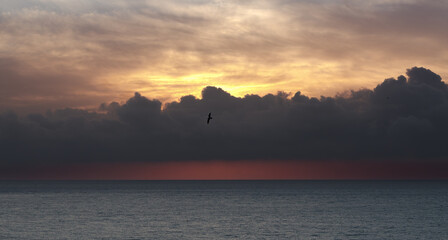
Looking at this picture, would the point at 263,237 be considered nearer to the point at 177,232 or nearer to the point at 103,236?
the point at 177,232

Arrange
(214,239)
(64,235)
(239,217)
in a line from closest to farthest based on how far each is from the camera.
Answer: (214,239)
(64,235)
(239,217)

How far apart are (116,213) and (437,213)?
82.3m

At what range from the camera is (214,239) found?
8238 centimetres

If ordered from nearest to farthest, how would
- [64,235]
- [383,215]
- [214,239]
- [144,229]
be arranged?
[214,239]
[64,235]
[144,229]
[383,215]

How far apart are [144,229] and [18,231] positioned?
891 inches

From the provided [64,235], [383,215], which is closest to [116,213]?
[64,235]

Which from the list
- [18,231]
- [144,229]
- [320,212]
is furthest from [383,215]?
[18,231]

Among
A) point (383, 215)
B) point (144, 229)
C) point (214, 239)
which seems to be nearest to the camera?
point (214, 239)

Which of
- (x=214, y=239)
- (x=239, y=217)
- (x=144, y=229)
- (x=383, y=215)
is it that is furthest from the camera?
(x=383, y=215)

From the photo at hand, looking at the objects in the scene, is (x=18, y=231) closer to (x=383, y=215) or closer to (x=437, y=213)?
(x=383, y=215)

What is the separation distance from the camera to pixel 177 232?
90562 mm

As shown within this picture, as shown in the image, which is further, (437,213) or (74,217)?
(437,213)

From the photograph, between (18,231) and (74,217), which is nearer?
(18,231)

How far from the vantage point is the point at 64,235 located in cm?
8775
